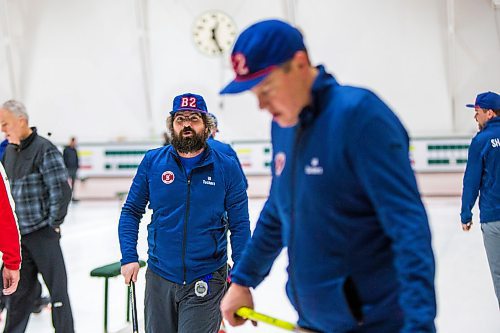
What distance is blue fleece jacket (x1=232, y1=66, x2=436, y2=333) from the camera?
1480 millimetres

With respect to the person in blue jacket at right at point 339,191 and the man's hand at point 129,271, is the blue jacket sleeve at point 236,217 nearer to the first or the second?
the man's hand at point 129,271

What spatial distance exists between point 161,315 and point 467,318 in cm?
336

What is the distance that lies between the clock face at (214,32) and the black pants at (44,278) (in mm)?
11988

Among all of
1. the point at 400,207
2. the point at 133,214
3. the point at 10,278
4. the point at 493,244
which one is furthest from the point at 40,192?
the point at 400,207

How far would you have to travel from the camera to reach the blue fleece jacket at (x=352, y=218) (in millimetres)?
1480

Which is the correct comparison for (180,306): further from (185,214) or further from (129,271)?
(185,214)

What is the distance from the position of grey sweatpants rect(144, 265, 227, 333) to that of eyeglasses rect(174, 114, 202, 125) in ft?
2.70

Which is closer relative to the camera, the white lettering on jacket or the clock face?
the white lettering on jacket

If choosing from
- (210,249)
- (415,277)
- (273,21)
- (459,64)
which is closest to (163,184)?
(210,249)

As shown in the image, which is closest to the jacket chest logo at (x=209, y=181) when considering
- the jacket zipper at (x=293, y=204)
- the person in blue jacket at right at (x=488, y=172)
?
the jacket zipper at (x=293, y=204)

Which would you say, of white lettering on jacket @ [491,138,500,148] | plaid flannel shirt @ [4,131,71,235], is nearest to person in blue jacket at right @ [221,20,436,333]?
plaid flannel shirt @ [4,131,71,235]

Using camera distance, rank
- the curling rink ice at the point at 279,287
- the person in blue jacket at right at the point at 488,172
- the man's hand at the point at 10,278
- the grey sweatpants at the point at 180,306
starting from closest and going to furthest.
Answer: the grey sweatpants at the point at 180,306 < the man's hand at the point at 10,278 < the person in blue jacket at right at the point at 488,172 < the curling rink ice at the point at 279,287

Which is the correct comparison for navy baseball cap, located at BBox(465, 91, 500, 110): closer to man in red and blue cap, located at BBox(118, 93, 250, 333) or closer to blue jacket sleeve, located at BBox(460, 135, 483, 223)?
blue jacket sleeve, located at BBox(460, 135, 483, 223)

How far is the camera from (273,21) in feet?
5.52
